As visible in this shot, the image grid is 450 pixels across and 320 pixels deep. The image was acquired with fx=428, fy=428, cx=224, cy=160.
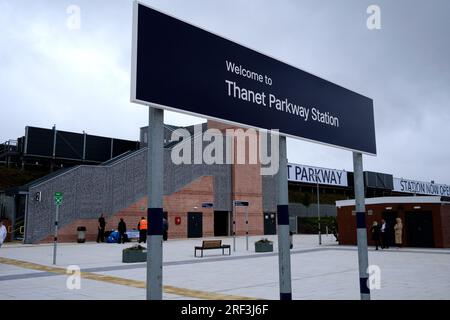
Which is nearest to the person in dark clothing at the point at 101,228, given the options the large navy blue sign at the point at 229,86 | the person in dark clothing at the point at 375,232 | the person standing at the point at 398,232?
the person in dark clothing at the point at 375,232

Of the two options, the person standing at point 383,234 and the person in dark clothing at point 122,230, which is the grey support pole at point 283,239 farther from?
the person in dark clothing at point 122,230

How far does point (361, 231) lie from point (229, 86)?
3209 millimetres

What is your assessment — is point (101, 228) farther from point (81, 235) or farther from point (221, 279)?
point (221, 279)

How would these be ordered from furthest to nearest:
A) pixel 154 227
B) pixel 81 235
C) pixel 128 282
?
pixel 81 235 < pixel 128 282 < pixel 154 227

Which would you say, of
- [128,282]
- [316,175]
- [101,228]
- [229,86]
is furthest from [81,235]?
[316,175]

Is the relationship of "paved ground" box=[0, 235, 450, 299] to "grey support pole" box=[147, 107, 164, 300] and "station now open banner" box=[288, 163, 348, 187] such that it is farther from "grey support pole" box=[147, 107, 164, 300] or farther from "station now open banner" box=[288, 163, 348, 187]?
"station now open banner" box=[288, 163, 348, 187]

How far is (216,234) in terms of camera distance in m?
41.9

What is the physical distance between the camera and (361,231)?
6188mm

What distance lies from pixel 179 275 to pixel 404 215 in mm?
16713

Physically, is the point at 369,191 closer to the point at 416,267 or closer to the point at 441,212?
the point at 441,212

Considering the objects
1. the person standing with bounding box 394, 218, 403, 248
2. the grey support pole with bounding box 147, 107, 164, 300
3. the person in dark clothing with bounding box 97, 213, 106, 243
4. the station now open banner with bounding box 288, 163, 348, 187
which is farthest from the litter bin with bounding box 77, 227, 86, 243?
the grey support pole with bounding box 147, 107, 164, 300

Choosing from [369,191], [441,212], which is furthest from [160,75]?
[369,191]

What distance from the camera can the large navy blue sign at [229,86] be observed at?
3.63 metres

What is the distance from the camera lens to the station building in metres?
28.9
